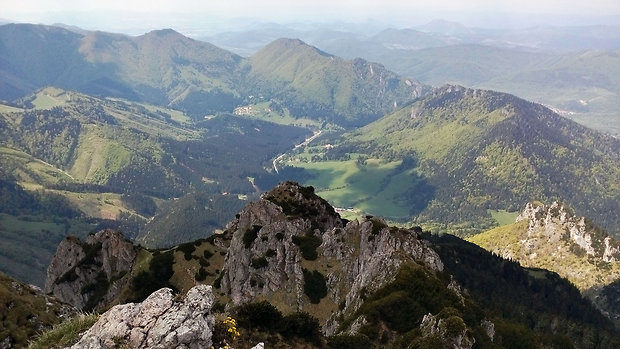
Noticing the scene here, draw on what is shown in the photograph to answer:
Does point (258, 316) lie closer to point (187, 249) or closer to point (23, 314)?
point (23, 314)

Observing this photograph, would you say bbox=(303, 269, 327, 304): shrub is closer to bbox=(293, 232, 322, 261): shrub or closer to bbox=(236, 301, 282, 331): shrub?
bbox=(293, 232, 322, 261): shrub

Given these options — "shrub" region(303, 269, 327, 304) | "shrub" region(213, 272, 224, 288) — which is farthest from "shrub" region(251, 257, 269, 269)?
"shrub" region(213, 272, 224, 288)

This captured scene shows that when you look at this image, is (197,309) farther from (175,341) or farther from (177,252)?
(177,252)

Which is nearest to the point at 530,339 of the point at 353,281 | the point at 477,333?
the point at 477,333

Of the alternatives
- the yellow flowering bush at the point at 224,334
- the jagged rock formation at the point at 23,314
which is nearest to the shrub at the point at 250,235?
the jagged rock formation at the point at 23,314

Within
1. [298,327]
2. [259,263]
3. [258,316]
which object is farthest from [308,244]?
[258,316]

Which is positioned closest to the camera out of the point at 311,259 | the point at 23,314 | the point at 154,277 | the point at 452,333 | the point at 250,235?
the point at 23,314
